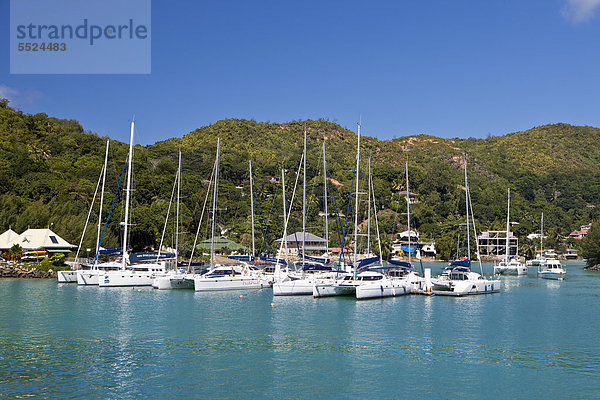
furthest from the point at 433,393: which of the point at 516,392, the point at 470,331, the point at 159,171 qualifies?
the point at 159,171

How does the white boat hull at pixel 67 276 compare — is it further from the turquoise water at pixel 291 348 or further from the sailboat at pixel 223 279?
the sailboat at pixel 223 279

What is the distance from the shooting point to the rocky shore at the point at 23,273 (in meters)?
60.6

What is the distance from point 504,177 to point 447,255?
8807 centimetres

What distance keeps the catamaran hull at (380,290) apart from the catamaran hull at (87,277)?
2633cm

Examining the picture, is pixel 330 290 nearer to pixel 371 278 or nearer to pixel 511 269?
pixel 371 278

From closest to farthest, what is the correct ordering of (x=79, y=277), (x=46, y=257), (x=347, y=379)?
1. (x=347, y=379)
2. (x=79, y=277)
3. (x=46, y=257)

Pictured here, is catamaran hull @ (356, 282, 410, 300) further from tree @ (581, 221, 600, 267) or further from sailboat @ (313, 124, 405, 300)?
tree @ (581, 221, 600, 267)

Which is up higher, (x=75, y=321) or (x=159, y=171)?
(x=159, y=171)

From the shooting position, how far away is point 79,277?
2051 inches

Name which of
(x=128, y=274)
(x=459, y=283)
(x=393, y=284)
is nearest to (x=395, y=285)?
(x=393, y=284)

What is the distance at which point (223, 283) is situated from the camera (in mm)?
47844

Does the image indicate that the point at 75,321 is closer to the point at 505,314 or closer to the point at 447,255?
the point at 505,314

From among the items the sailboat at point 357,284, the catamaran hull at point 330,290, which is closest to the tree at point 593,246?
the sailboat at point 357,284

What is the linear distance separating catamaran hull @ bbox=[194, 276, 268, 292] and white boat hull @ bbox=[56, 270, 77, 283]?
1577cm
